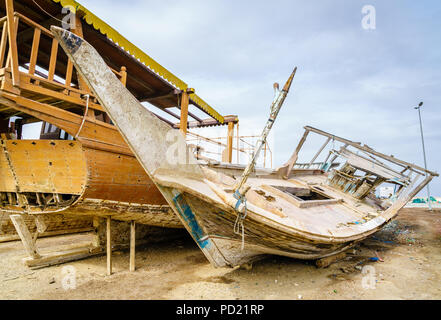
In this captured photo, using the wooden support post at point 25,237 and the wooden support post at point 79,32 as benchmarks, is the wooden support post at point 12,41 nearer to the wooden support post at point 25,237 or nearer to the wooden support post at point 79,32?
the wooden support post at point 79,32

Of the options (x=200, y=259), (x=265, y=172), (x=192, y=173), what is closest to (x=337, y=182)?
(x=265, y=172)

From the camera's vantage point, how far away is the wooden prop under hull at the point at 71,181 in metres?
3.72

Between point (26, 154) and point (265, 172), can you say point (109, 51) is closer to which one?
point (26, 154)

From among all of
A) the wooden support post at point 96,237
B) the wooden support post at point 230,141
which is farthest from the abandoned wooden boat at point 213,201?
the wooden support post at point 230,141

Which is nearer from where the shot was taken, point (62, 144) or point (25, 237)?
point (62, 144)

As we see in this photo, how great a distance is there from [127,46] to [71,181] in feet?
9.60

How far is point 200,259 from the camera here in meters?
5.40

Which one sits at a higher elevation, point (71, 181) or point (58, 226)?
point (71, 181)

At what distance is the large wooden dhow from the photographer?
10.6 ft

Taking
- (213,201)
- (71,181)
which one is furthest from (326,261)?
(71,181)

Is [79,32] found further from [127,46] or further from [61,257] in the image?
[61,257]

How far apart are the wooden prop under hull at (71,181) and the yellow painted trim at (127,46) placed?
7.27ft

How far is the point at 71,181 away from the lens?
150 inches
